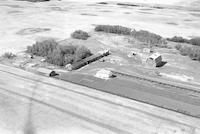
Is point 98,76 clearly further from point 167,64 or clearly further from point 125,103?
point 167,64

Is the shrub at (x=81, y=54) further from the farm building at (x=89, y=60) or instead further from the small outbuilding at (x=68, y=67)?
the small outbuilding at (x=68, y=67)

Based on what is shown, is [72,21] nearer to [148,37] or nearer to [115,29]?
[115,29]

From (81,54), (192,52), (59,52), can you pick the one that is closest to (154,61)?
(192,52)

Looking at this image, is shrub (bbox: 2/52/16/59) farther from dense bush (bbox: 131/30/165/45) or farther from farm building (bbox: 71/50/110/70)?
dense bush (bbox: 131/30/165/45)

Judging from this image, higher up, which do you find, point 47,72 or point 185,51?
point 185,51

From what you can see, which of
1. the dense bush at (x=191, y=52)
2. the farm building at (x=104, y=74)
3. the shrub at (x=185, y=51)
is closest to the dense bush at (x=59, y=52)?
the farm building at (x=104, y=74)

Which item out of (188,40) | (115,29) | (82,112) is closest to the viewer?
(82,112)

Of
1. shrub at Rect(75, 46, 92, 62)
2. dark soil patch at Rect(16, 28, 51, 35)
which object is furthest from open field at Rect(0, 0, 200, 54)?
shrub at Rect(75, 46, 92, 62)

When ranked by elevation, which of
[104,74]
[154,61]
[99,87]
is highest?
[154,61]
